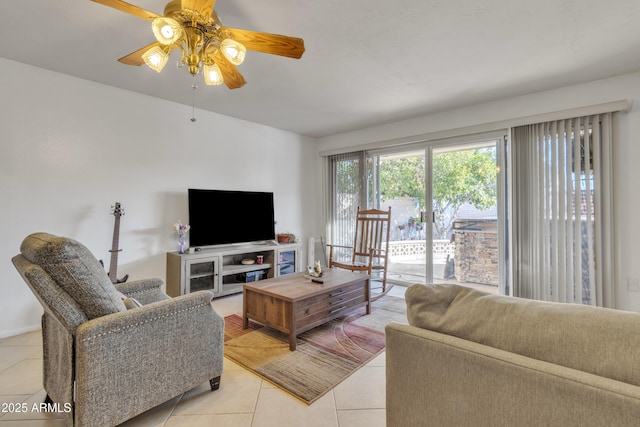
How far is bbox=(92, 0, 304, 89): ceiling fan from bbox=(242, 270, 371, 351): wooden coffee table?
1.69 meters

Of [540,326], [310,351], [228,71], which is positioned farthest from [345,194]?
[540,326]

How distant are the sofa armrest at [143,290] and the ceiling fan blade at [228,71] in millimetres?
1557

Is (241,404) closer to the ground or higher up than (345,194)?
closer to the ground

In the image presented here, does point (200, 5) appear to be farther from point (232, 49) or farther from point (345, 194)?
point (345, 194)

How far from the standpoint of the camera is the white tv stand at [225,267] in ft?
10.9

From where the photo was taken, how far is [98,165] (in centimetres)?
300

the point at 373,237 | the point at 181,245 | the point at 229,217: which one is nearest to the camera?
the point at 181,245

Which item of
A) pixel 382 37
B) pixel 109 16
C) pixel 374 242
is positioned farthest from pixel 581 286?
pixel 109 16

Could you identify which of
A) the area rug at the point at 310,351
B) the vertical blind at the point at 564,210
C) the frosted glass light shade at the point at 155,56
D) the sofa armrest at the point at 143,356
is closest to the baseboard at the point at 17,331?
the area rug at the point at 310,351

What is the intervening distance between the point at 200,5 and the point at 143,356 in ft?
5.75

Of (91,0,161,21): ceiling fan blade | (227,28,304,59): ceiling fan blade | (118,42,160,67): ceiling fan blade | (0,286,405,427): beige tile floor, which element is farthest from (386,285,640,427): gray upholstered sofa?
(118,42,160,67): ceiling fan blade

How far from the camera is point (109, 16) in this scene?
1945 mm

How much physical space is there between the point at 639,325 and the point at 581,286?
296 centimetres

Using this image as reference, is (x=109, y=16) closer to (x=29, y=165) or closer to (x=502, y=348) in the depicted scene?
(x=29, y=165)
